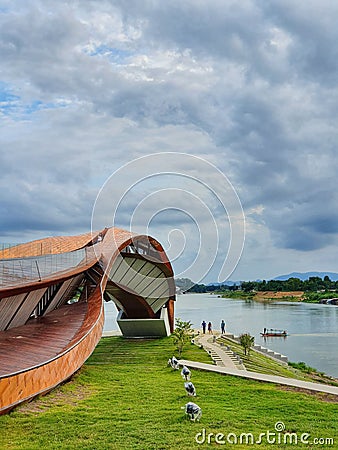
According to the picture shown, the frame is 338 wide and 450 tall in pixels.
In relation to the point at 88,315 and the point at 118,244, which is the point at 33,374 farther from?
the point at 118,244

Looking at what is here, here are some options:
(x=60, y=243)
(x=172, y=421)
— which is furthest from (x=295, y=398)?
(x=60, y=243)

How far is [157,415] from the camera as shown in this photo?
9.11 meters

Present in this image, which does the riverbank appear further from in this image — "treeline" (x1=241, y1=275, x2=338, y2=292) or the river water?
the river water

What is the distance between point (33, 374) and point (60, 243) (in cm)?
1061

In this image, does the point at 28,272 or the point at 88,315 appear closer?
the point at 28,272

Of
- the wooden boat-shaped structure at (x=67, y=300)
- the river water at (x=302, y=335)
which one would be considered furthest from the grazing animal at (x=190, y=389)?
the river water at (x=302, y=335)

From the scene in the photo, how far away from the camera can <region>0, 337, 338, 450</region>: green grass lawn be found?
764 cm

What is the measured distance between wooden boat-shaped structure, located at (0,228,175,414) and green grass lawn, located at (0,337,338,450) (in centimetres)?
66

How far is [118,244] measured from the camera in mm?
21500

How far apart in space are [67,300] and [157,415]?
1231 cm

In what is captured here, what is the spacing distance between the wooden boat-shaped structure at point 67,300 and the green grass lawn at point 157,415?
0.66 meters

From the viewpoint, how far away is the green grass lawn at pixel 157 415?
25.1 feet

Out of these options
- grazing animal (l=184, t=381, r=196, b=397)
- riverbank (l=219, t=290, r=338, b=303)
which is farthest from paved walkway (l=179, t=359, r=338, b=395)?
riverbank (l=219, t=290, r=338, b=303)

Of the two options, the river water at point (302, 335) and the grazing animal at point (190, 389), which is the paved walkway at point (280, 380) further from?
the river water at point (302, 335)
